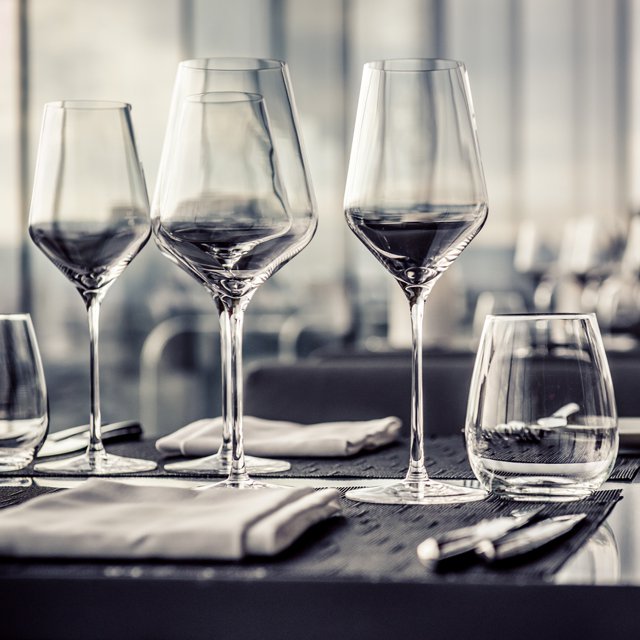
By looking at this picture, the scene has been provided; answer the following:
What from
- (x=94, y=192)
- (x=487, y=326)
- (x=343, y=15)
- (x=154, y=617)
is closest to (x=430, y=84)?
(x=487, y=326)

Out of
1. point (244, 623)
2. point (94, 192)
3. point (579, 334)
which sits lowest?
point (244, 623)

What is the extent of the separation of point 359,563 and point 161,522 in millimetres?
103

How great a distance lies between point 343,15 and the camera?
19.6ft

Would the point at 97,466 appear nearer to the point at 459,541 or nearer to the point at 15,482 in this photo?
the point at 15,482

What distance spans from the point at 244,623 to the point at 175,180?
328mm

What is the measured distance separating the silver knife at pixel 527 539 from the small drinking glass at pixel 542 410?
0.07 metres

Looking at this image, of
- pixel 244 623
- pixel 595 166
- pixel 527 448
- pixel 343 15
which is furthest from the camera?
pixel 595 166

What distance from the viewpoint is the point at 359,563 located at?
513mm

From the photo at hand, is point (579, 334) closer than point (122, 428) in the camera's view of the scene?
Yes

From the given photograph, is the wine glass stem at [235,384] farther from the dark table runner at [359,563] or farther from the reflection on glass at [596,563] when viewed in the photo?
the reflection on glass at [596,563]

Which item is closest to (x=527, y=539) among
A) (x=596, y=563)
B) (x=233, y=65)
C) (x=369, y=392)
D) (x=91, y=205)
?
(x=596, y=563)

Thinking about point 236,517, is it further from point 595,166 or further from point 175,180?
point 595,166

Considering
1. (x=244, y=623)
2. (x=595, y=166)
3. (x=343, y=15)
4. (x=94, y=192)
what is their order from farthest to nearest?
(x=595, y=166) → (x=343, y=15) → (x=94, y=192) → (x=244, y=623)

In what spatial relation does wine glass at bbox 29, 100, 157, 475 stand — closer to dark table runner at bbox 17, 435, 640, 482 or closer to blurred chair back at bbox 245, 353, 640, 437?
dark table runner at bbox 17, 435, 640, 482
